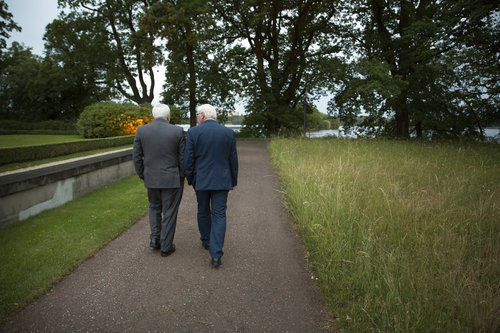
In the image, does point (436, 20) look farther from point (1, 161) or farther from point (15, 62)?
point (15, 62)

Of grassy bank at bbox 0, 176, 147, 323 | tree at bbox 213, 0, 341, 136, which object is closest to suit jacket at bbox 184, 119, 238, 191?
grassy bank at bbox 0, 176, 147, 323

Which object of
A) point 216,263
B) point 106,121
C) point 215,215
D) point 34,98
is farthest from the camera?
point 34,98

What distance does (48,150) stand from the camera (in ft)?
26.0

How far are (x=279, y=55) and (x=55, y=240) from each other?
24.1m

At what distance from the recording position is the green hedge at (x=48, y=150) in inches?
263

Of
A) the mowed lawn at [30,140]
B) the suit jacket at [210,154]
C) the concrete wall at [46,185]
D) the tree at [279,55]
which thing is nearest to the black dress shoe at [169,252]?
the suit jacket at [210,154]

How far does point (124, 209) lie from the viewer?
5270mm

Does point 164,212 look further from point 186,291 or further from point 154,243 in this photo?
point 186,291

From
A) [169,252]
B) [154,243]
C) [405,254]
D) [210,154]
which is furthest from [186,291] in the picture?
[405,254]

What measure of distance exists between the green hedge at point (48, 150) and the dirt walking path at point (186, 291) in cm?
473

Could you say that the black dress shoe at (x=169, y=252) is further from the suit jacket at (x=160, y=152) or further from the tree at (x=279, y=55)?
the tree at (x=279, y=55)

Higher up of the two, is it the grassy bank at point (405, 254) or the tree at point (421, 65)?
the tree at point (421, 65)

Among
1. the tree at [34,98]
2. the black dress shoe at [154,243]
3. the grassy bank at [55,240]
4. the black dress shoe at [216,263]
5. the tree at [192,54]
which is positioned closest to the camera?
the grassy bank at [55,240]

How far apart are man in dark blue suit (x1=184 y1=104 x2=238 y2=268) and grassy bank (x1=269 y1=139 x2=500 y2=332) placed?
1254mm
